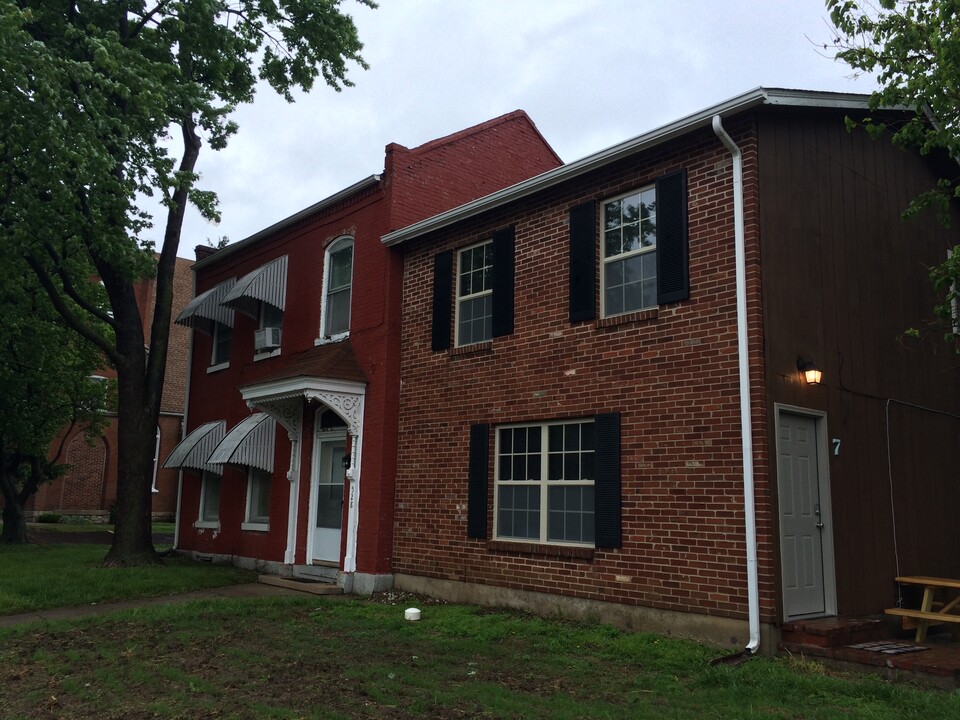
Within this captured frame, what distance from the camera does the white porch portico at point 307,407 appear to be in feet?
39.7

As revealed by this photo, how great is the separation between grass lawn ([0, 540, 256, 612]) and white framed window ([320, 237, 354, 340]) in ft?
14.1

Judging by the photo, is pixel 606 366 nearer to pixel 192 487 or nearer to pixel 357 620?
pixel 357 620

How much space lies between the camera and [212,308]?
16.2 metres

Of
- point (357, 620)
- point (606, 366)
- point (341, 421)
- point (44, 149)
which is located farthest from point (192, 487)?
point (606, 366)

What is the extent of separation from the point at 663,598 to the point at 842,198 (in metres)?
5.26

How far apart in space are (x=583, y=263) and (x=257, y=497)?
27.7 ft

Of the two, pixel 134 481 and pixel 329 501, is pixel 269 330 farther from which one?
pixel 329 501

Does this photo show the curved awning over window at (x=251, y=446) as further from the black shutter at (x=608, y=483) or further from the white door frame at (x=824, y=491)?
the white door frame at (x=824, y=491)

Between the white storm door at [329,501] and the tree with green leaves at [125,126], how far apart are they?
115 inches

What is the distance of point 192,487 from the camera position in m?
17.2

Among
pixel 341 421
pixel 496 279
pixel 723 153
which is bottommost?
pixel 341 421

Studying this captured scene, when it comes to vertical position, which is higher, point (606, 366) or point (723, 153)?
point (723, 153)

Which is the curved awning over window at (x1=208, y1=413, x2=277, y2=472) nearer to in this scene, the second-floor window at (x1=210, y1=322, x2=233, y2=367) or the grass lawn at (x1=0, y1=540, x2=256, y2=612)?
the grass lawn at (x1=0, y1=540, x2=256, y2=612)

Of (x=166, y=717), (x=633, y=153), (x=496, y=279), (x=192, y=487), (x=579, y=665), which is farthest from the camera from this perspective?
(x=192, y=487)
